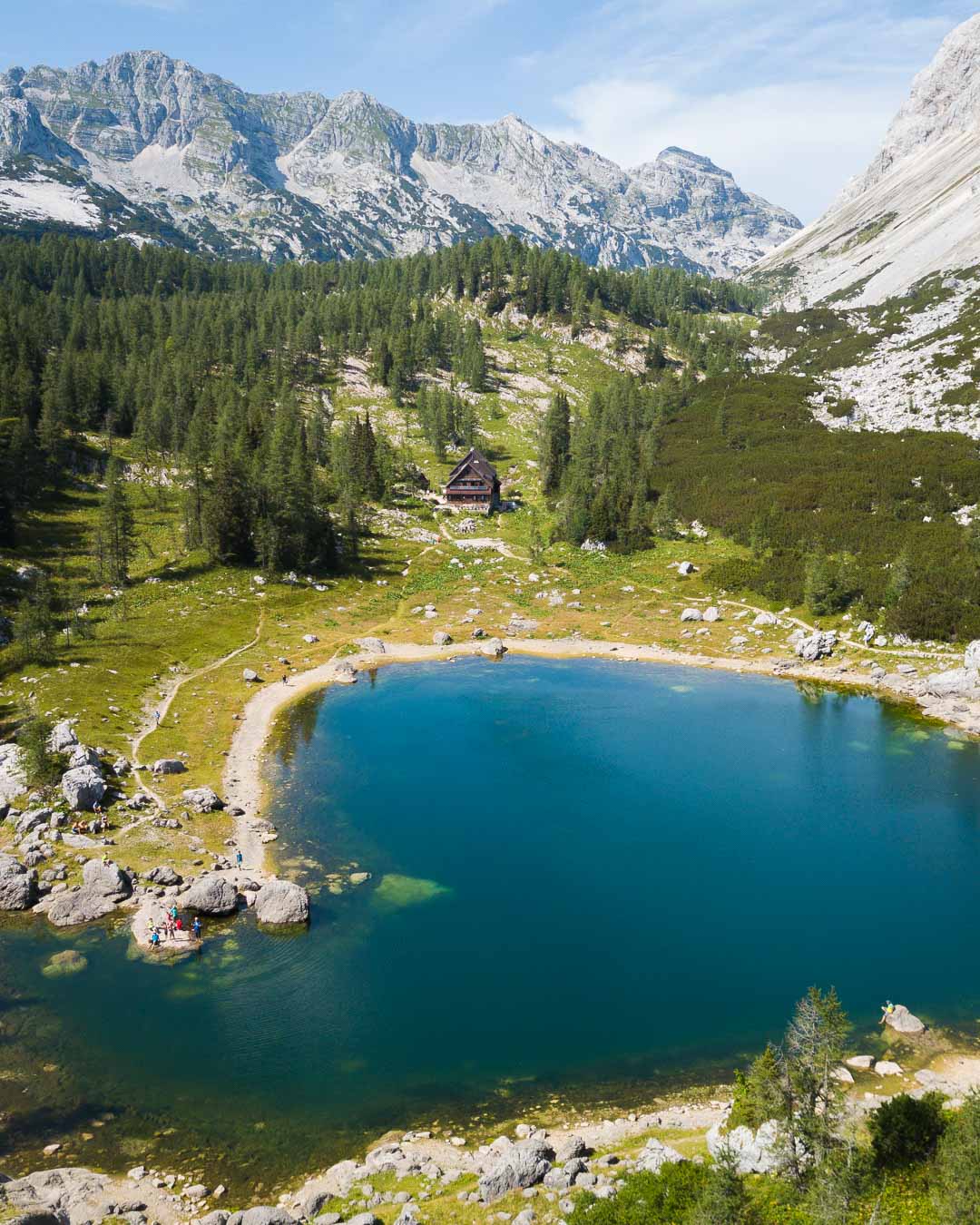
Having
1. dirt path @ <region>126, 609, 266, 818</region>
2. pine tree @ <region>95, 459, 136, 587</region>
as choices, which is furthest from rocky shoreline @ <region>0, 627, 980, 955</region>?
pine tree @ <region>95, 459, 136, 587</region>

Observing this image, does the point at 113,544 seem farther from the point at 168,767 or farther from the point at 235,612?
the point at 168,767

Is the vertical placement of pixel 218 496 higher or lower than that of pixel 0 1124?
higher

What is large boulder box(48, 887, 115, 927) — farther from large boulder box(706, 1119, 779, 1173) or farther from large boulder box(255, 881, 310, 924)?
large boulder box(706, 1119, 779, 1173)

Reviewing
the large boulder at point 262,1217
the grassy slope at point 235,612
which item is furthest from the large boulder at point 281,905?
the large boulder at point 262,1217

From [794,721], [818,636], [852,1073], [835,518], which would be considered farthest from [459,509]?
[852,1073]

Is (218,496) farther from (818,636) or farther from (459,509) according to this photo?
(818,636)

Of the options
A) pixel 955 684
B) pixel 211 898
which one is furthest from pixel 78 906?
pixel 955 684
